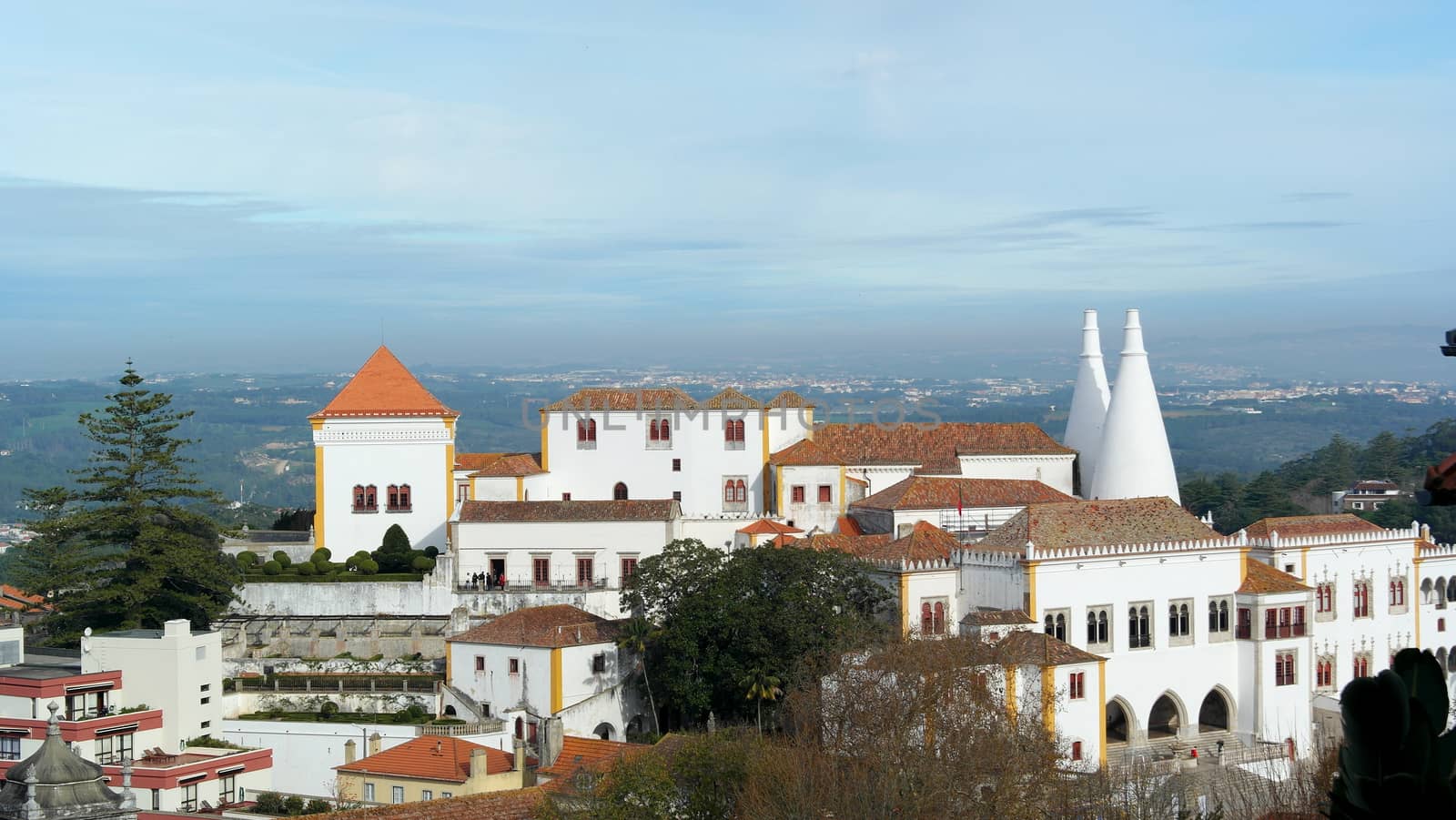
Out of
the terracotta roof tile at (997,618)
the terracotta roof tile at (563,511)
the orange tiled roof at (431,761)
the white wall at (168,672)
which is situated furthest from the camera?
the terracotta roof tile at (563,511)

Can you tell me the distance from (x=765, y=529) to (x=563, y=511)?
523 centimetres

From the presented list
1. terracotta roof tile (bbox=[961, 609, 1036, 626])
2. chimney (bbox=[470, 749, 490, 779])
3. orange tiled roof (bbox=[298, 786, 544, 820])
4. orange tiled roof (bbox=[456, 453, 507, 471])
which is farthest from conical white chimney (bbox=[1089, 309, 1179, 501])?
orange tiled roof (bbox=[298, 786, 544, 820])

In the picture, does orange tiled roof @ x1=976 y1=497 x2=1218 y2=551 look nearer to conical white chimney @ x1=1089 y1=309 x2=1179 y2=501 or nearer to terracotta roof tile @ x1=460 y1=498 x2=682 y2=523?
conical white chimney @ x1=1089 y1=309 x2=1179 y2=501

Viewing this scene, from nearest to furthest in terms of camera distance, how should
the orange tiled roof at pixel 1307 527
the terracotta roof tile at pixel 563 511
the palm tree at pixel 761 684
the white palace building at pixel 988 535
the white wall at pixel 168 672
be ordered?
the palm tree at pixel 761 684 < the white wall at pixel 168 672 < the white palace building at pixel 988 535 < the orange tiled roof at pixel 1307 527 < the terracotta roof tile at pixel 563 511

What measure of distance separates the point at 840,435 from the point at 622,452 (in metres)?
6.28

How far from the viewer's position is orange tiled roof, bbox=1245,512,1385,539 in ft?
140

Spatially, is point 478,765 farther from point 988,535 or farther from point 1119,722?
point 1119,722

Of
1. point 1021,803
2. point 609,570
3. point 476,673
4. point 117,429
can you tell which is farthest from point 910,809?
point 117,429

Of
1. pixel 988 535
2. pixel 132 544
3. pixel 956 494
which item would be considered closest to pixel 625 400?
pixel 956 494

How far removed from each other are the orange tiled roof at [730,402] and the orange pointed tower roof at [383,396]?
23.5 feet

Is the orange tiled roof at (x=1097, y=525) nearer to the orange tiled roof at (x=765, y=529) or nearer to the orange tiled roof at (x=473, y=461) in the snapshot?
the orange tiled roof at (x=765, y=529)

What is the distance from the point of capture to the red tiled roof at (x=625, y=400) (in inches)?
1901

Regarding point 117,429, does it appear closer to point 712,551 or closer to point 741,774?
point 712,551

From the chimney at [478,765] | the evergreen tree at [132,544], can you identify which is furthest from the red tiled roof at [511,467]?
the chimney at [478,765]
